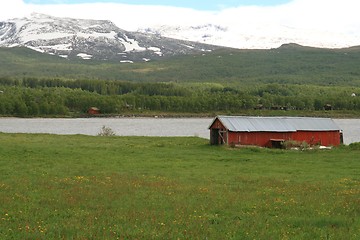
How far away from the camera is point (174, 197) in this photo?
2334cm

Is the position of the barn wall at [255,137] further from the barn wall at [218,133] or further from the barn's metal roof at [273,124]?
the barn wall at [218,133]

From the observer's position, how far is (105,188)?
2552 cm

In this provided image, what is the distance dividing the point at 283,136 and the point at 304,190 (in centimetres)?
3228

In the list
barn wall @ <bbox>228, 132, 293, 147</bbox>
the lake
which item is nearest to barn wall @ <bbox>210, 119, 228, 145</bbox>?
barn wall @ <bbox>228, 132, 293, 147</bbox>

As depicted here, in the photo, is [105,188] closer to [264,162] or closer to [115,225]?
[115,225]

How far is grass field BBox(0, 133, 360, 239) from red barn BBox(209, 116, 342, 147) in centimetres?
1307

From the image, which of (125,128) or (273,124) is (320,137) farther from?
(125,128)

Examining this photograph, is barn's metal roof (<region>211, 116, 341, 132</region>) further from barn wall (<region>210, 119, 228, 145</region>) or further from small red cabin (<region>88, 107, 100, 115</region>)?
small red cabin (<region>88, 107, 100, 115</region>)

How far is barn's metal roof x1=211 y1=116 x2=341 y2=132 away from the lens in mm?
56531

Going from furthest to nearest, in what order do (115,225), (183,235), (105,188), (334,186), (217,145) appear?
(217,145) → (334,186) → (105,188) → (115,225) → (183,235)

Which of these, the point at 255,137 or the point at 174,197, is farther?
the point at 255,137

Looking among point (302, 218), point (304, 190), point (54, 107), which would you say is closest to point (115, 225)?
point (302, 218)

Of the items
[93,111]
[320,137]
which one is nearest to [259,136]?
[320,137]

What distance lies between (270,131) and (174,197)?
35.3 meters
